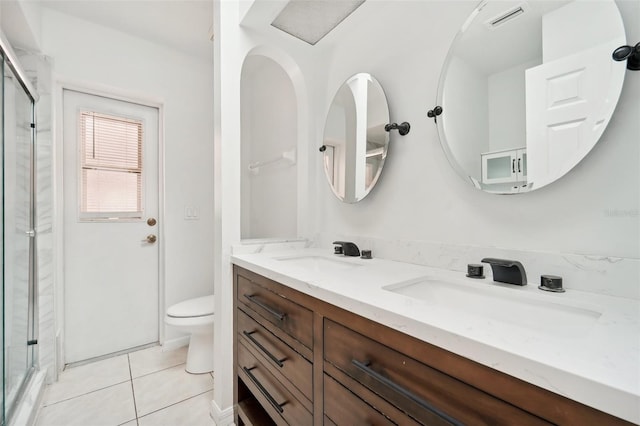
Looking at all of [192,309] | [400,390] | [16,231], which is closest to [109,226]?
[16,231]

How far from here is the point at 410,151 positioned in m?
1.34

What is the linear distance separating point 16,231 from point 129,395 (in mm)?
1153

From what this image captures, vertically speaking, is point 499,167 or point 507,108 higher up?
point 507,108

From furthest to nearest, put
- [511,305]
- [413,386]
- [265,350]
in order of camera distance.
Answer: [265,350]
[511,305]
[413,386]

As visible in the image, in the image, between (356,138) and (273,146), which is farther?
(273,146)

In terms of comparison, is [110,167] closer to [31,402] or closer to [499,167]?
[31,402]

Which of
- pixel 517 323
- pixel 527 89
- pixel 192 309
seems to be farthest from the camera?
pixel 192 309

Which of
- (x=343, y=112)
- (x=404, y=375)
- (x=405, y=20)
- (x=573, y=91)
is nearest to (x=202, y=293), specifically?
(x=343, y=112)

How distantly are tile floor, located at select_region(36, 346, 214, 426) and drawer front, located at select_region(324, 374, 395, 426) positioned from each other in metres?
1.11

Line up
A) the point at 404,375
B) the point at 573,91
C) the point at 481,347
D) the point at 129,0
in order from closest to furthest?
1. the point at 481,347
2. the point at 404,375
3. the point at 573,91
4. the point at 129,0

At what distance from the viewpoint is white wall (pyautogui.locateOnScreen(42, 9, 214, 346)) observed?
6.75 ft

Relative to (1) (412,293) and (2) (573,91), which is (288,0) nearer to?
(2) (573,91)

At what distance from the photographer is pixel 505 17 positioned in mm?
1008

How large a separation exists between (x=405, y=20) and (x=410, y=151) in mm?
636
